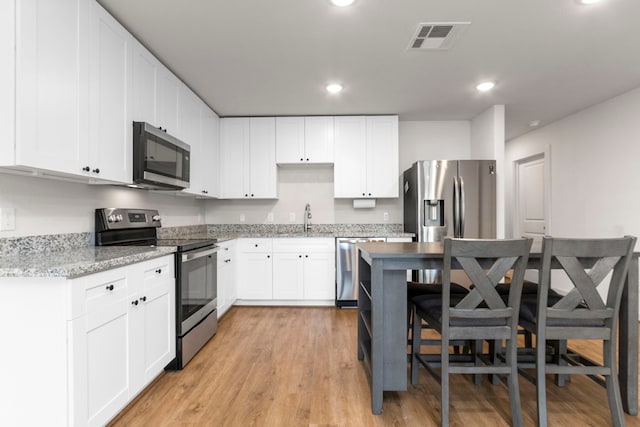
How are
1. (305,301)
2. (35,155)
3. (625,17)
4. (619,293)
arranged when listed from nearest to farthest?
1. (35,155)
2. (619,293)
3. (625,17)
4. (305,301)

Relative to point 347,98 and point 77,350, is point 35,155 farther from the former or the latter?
point 347,98

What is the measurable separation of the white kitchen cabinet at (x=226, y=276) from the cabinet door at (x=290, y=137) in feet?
4.34

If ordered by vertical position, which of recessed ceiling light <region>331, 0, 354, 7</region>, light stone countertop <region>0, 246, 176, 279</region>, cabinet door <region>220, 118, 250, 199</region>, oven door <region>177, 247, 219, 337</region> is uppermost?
recessed ceiling light <region>331, 0, 354, 7</region>

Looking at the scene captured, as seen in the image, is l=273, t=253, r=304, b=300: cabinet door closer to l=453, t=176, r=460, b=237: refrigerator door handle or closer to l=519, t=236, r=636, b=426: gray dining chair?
l=453, t=176, r=460, b=237: refrigerator door handle

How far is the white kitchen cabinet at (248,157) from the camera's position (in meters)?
4.24

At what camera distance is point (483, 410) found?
6.22ft

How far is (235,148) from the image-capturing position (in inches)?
168

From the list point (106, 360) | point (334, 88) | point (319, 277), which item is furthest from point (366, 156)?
point (106, 360)

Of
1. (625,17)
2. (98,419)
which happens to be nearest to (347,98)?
(625,17)

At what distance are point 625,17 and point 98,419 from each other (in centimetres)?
384

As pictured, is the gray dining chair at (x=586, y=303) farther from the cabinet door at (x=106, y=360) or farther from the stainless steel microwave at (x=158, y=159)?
the stainless steel microwave at (x=158, y=159)

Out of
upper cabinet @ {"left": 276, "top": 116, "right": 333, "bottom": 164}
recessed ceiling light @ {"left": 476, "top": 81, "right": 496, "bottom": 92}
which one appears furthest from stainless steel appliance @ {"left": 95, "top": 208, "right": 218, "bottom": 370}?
recessed ceiling light @ {"left": 476, "top": 81, "right": 496, "bottom": 92}

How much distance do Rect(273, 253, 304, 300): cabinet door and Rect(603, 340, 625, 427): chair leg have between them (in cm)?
281

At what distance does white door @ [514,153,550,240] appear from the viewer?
15.8 ft
